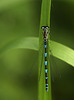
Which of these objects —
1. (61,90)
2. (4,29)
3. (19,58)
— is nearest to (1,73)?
(19,58)

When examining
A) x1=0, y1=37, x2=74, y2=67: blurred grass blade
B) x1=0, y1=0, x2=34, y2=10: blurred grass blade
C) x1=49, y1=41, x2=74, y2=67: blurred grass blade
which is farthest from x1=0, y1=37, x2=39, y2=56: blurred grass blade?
x1=0, y1=0, x2=34, y2=10: blurred grass blade

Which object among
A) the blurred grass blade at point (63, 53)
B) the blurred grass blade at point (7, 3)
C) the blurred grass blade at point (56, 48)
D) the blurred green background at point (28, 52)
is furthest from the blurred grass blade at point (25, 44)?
the blurred grass blade at point (7, 3)

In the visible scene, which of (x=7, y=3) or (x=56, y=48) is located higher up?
(x=7, y=3)

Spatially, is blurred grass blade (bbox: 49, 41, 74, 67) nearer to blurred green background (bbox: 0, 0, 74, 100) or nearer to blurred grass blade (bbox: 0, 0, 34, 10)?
blurred green background (bbox: 0, 0, 74, 100)

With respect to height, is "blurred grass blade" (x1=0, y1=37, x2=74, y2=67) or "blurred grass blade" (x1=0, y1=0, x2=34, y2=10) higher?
"blurred grass blade" (x1=0, y1=0, x2=34, y2=10)

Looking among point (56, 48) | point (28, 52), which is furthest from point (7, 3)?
point (56, 48)

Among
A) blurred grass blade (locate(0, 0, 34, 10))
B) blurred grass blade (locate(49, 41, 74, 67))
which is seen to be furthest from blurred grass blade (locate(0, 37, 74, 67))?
blurred grass blade (locate(0, 0, 34, 10))

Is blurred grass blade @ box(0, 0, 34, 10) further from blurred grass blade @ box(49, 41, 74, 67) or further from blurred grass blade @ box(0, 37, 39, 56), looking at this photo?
blurred grass blade @ box(49, 41, 74, 67)

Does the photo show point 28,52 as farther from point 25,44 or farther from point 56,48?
point 56,48

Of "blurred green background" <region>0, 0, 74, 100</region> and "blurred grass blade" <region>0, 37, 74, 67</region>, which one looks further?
"blurred green background" <region>0, 0, 74, 100</region>
